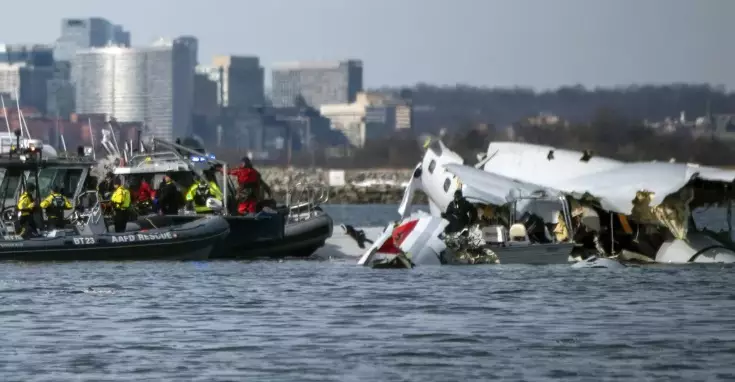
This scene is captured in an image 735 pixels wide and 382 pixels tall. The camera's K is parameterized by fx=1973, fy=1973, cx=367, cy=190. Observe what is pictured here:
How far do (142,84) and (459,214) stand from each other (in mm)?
122446

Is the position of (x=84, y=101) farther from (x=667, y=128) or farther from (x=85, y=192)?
(x=85, y=192)

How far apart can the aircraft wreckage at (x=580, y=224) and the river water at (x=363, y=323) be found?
3.08ft

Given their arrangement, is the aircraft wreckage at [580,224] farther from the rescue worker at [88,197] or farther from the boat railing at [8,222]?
the boat railing at [8,222]

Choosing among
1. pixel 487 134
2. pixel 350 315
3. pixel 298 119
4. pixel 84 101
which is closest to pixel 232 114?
pixel 298 119

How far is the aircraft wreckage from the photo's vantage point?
3944 cm

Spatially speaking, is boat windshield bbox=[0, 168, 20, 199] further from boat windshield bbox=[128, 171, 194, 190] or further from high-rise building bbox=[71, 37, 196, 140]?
high-rise building bbox=[71, 37, 196, 140]

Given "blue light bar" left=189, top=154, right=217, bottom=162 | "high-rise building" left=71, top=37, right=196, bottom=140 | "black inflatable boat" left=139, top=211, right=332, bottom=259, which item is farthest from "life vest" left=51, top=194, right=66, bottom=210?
"high-rise building" left=71, top=37, right=196, bottom=140

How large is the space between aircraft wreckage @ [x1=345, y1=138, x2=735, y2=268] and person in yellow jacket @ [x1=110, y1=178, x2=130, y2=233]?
15.8 ft

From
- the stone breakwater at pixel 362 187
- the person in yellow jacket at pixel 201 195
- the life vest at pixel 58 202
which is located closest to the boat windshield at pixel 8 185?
the life vest at pixel 58 202

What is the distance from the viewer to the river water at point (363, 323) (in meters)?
22.3

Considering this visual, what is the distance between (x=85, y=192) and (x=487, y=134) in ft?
100

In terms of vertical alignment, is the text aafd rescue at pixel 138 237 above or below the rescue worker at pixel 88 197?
below

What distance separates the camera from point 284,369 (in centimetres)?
2220

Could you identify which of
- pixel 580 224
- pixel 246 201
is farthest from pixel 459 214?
pixel 246 201
